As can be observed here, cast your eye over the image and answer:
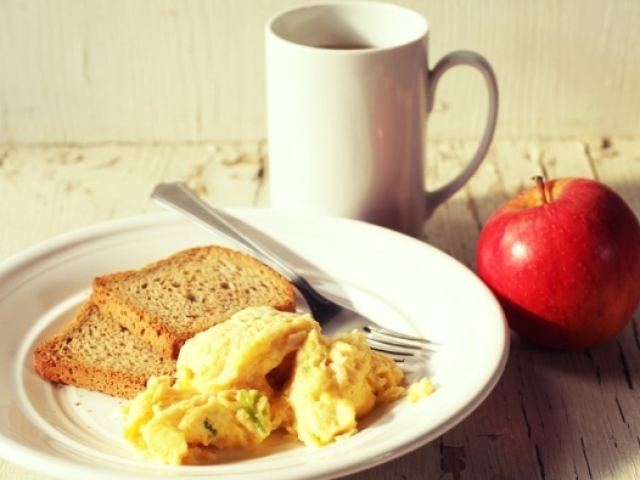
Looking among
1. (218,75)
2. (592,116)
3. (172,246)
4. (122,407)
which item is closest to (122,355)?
(122,407)

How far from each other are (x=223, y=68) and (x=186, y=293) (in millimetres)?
736

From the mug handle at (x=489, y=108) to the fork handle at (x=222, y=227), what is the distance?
32cm

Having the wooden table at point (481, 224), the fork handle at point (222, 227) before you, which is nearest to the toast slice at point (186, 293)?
the fork handle at point (222, 227)

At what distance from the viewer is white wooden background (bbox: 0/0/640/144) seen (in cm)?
182

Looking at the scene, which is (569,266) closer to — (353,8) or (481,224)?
(481,224)

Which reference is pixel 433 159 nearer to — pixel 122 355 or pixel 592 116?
pixel 592 116

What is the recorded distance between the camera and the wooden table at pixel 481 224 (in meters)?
1.06

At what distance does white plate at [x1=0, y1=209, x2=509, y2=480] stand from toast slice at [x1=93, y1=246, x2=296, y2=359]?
0.18 feet

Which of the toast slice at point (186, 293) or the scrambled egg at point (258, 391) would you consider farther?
the toast slice at point (186, 293)

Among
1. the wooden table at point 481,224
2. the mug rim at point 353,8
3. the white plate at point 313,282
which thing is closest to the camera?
the white plate at point 313,282

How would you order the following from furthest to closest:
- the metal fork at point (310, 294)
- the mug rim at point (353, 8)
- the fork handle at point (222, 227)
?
1. the mug rim at point (353, 8)
2. the fork handle at point (222, 227)
3. the metal fork at point (310, 294)

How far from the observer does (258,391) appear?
0.98m

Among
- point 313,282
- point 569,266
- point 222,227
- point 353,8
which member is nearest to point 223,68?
point 353,8

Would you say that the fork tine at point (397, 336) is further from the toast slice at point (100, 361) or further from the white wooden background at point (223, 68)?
the white wooden background at point (223, 68)
